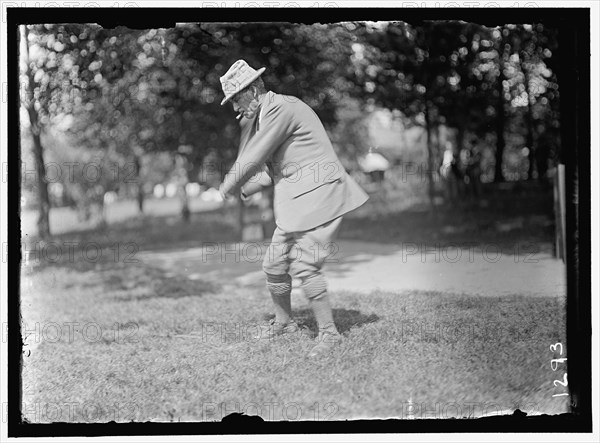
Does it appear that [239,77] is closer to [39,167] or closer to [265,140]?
[265,140]

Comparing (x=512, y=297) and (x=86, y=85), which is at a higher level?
(x=86, y=85)

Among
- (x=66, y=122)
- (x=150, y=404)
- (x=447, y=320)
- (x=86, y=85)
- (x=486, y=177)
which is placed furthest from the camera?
(x=486, y=177)

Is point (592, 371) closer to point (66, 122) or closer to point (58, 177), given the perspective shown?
point (66, 122)

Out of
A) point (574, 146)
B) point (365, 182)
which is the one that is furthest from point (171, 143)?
point (574, 146)

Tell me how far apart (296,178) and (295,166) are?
8 cm

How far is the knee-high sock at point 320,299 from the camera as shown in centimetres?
381

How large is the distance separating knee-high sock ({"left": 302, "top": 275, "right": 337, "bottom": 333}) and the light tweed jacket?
0.33 meters

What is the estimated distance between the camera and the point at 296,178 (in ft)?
12.6

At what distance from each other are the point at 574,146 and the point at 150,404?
292cm

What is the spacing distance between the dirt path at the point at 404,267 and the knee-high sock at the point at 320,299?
1.34m

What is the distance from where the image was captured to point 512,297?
14.6ft

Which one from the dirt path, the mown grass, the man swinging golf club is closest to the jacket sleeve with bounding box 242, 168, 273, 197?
the man swinging golf club

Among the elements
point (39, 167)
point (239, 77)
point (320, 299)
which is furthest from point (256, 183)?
point (39, 167)

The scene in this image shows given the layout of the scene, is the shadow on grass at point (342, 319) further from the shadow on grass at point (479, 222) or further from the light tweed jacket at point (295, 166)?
the shadow on grass at point (479, 222)
